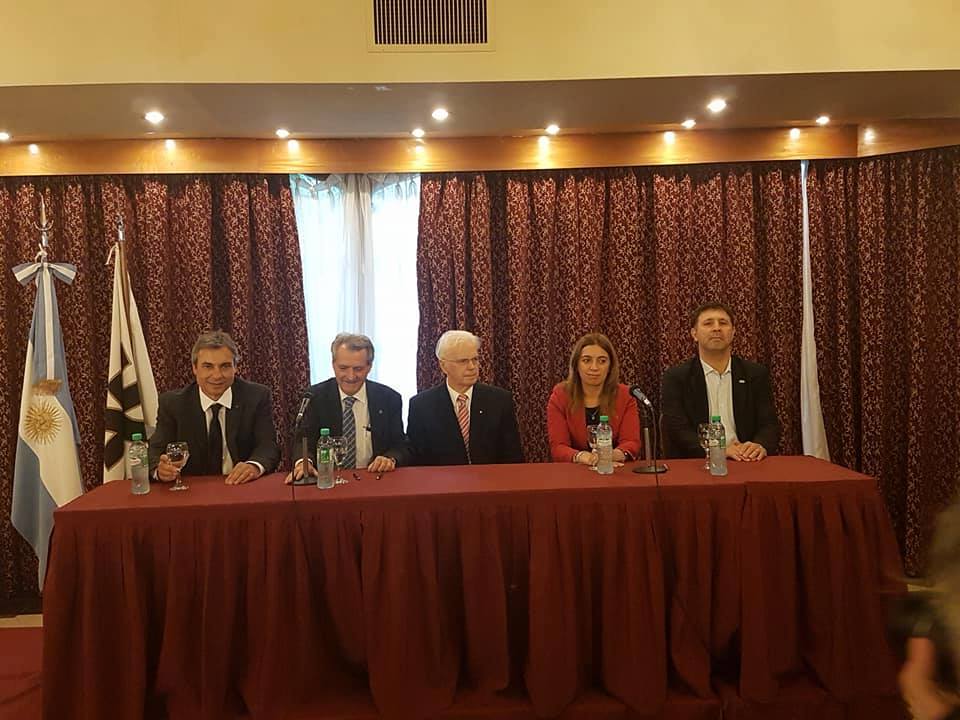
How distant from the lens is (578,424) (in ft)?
10.2

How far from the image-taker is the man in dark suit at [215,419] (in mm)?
2912

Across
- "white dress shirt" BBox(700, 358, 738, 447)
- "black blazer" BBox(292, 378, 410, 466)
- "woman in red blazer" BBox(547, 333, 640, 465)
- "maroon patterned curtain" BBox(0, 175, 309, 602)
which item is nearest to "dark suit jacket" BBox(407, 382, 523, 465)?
"black blazer" BBox(292, 378, 410, 466)

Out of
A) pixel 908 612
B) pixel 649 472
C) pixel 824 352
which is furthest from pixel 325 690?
pixel 824 352

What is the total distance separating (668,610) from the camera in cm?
243

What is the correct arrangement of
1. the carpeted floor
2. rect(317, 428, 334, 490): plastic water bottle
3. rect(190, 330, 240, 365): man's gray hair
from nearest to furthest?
rect(317, 428, 334, 490): plastic water bottle → the carpeted floor → rect(190, 330, 240, 365): man's gray hair

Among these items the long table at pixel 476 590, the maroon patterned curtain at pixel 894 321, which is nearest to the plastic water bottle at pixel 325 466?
the long table at pixel 476 590

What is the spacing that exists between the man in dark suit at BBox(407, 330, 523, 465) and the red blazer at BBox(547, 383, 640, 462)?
0.22m

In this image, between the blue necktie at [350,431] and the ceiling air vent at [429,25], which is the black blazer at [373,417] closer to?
the blue necktie at [350,431]

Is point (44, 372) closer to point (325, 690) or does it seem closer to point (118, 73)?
point (118, 73)

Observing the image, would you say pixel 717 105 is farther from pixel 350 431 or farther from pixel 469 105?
pixel 350 431

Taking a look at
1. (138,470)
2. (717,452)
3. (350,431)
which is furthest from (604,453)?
(138,470)

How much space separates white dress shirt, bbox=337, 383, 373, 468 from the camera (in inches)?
123

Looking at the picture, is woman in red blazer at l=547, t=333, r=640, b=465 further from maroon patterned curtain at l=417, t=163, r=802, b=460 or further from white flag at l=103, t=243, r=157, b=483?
white flag at l=103, t=243, r=157, b=483

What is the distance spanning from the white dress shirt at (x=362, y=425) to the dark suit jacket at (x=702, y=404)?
1.38m
